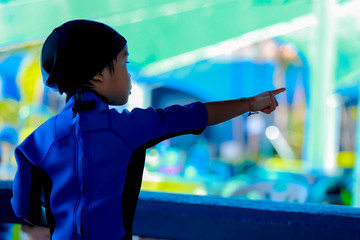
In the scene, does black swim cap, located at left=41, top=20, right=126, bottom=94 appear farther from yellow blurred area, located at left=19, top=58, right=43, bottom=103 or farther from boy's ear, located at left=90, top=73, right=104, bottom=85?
yellow blurred area, located at left=19, top=58, right=43, bottom=103

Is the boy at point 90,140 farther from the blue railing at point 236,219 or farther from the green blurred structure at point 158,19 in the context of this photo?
the green blurred structure at point 158,19

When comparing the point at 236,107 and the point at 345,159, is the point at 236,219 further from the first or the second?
the point at 345,159

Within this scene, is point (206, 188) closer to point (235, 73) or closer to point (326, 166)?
point (326, 166)

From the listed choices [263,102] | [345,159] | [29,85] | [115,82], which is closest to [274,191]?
[263,102]

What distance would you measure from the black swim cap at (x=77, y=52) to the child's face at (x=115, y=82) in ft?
0.06

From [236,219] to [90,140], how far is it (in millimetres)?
661

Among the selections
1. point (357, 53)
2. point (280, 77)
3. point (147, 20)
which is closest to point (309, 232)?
point (147, 20)

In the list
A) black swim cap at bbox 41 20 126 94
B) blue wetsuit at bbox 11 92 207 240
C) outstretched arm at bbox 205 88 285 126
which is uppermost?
black swim cap at bbox 41 20 126 94

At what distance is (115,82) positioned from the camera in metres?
0.82

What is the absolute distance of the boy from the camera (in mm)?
770

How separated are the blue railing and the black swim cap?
0.67m

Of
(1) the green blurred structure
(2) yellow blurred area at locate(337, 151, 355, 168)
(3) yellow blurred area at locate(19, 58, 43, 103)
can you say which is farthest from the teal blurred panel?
(2) yellow blurred area at locate(337, 151, 355, 168)

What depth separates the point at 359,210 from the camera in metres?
1.28

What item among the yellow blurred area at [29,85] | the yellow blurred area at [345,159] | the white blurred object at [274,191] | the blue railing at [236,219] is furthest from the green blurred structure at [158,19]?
the yellow blurred area at [345,159]
